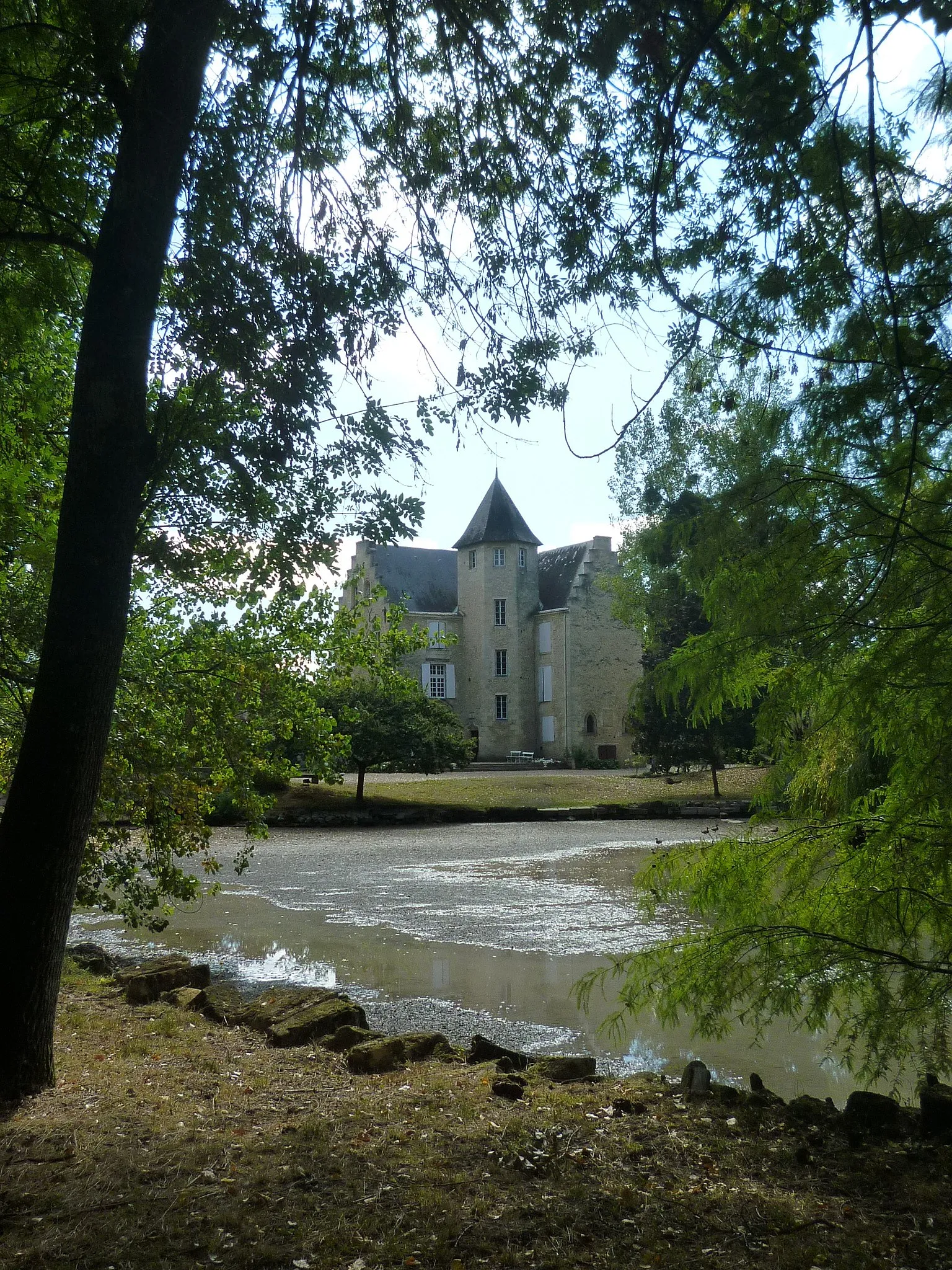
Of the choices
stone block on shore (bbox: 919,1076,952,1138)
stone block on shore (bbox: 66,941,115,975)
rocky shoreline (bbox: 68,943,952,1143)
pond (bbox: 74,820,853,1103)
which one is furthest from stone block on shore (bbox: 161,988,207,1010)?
stone block on shore (bbox: 919,1076,952,1138)

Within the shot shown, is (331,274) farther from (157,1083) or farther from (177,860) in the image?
(177,860)

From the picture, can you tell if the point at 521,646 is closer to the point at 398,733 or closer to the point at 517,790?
the point at 517,790

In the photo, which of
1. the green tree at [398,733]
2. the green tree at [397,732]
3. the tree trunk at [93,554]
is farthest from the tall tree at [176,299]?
the green tree at [398,733]

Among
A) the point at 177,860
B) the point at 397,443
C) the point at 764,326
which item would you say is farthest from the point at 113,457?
the point at 177,860

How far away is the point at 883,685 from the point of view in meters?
4.32

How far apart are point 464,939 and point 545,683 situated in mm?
36225

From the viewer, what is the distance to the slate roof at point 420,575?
47406mm

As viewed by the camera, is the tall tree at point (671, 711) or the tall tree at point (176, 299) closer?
the tall tree at point (176, 299)

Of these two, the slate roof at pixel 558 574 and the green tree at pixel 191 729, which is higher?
the slate roof at pixel 558 574

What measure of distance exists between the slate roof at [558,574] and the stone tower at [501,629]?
3.09ft

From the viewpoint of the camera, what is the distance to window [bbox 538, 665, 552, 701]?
46844mm

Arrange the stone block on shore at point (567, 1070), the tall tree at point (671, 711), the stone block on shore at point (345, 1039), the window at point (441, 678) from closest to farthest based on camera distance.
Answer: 1. the stone block on shore at point (567, 1070)
2. the stone block on shore at point (345, 1039)
3. the tall tree at point (671, 711)
4. the window at point (441, 678)

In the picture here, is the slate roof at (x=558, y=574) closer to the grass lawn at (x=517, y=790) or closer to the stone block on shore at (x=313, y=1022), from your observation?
the grass lawn at (x=517, y=790)

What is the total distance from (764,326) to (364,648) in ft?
21.5
